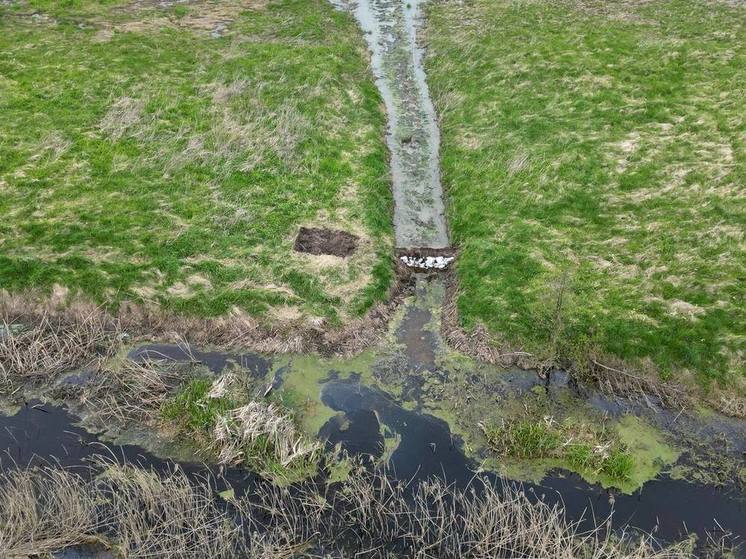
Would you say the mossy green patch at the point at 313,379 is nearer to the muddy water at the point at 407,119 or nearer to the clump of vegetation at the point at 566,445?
the clump of vegetation at the point at 566,445

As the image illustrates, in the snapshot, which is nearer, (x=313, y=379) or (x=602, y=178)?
(x=313, y=379)

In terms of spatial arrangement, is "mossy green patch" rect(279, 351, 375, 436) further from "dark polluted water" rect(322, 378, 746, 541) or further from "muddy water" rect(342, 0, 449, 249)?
"muddy water" rect(342, 0, 449, 249)

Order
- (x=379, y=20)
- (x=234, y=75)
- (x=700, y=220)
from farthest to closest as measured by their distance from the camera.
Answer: (x=379, y=20)
(x=234, y=75)
(x=700, y=220)

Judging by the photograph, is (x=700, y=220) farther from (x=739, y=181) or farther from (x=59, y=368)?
(x=59, y=368)

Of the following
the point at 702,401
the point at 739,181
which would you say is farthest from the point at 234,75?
the point at 702,401

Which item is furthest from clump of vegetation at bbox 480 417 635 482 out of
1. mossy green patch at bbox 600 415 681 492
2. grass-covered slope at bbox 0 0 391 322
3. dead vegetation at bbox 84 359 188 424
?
dead vegetation at bbox 84 359 188 424

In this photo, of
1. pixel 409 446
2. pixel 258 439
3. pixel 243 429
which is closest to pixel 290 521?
pixel 258 439

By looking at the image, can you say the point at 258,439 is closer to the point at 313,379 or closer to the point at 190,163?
the point at 313,379
